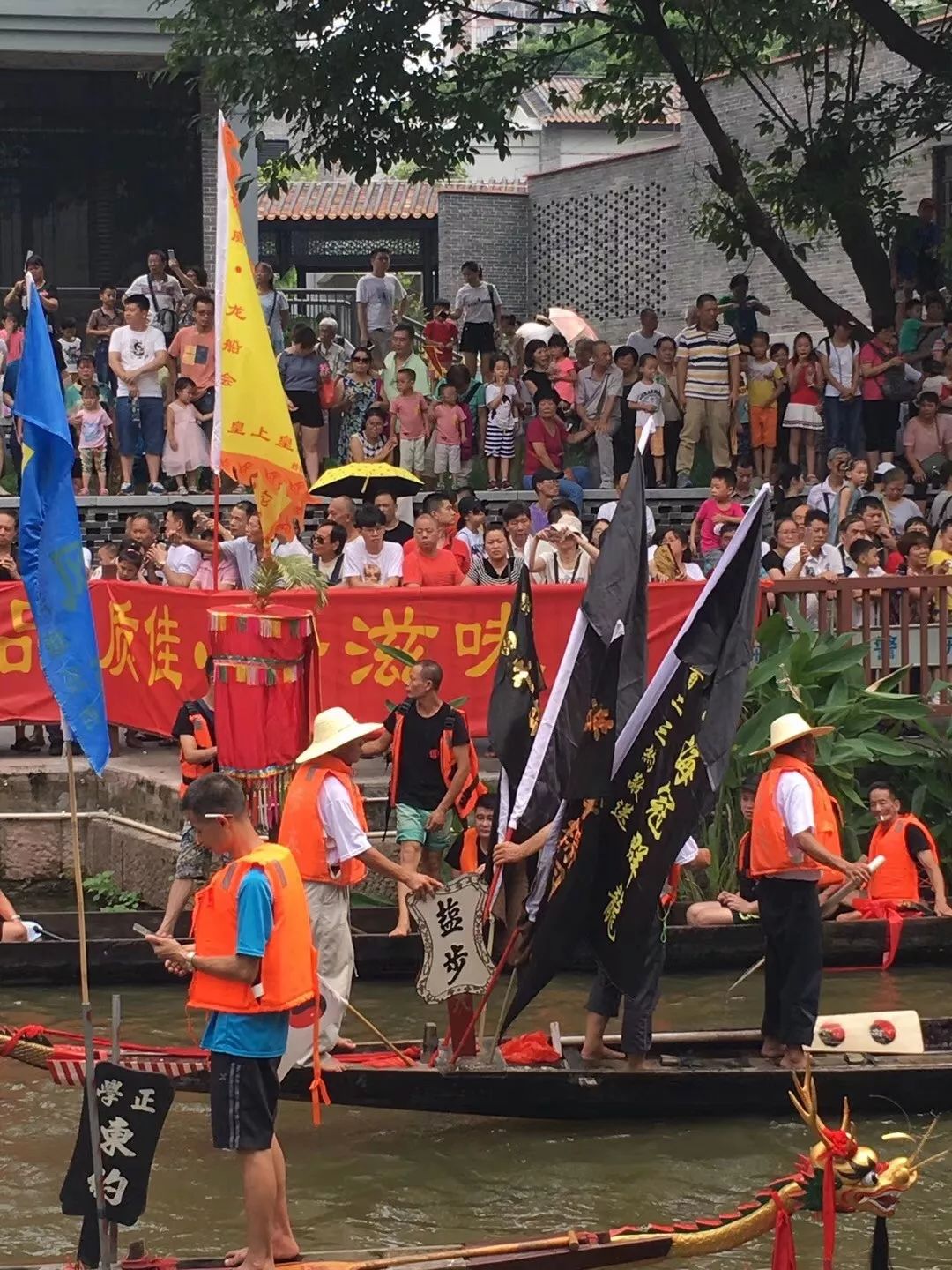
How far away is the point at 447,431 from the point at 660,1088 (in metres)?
10.1

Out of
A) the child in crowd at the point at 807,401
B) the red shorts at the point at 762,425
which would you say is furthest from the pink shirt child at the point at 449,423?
the child in crowd at the point at 807,401

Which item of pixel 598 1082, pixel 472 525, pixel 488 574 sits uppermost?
pixel 472 525

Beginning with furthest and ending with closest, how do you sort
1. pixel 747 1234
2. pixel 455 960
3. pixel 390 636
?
pixel 390 636 < pixel 455 960 < pixel 747 1234

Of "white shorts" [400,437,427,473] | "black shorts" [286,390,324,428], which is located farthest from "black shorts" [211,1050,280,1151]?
"white shorts" [400,437,427,473]

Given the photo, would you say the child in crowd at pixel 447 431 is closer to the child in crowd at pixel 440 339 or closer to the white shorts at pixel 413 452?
the white shorts at pixel 413 452

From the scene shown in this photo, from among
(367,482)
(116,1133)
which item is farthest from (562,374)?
(116,1133)

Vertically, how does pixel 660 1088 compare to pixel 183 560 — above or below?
below

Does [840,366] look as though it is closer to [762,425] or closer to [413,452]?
[762,425]

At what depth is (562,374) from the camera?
19781 millimetres

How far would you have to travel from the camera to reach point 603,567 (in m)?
9.33

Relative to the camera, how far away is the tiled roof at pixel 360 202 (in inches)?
1118

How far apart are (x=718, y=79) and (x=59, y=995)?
17383mm

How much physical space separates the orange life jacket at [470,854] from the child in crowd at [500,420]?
7.04 meters

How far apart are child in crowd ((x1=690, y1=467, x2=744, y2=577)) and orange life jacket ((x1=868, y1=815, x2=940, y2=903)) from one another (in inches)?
155
